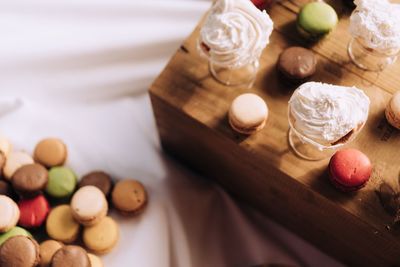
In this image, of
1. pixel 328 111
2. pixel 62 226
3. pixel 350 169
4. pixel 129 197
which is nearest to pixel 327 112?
pixel 328 111

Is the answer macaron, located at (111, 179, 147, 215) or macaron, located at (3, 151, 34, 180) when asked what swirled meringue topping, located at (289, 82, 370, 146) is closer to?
macaron, located at (111, 179, 147, 215)

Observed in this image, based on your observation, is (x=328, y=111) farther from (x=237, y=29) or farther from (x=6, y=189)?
(x=6, y=189)

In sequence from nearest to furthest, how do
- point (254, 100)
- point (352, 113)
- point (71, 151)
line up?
point (352, 113) < point (254, 100) < point (71, 151)

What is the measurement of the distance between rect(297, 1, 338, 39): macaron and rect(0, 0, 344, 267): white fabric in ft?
1.08

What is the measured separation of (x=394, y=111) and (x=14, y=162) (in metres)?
0.69

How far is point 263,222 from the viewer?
120 centimetres

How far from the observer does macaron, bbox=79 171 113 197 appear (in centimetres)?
110

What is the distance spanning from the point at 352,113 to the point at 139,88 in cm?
55

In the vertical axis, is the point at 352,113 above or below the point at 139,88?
above

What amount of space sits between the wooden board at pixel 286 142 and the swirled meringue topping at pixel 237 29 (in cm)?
12

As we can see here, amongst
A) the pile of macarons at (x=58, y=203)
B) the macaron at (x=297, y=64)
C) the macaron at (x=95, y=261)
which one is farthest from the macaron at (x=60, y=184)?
the macaron at (x=297, y=64)

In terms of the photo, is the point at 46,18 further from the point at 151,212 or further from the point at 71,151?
the point at 151,212

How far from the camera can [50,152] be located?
1.11 metres

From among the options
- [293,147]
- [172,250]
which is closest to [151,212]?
[172,250]
